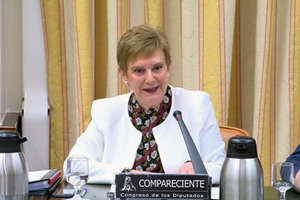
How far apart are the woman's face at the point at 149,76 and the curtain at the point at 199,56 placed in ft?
2.46

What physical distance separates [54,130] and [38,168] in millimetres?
232

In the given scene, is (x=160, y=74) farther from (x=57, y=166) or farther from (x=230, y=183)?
(x=57, y=166)

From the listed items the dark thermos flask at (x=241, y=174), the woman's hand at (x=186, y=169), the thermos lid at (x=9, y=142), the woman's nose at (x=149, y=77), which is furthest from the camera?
the woman's nose at (x=149, y=77)

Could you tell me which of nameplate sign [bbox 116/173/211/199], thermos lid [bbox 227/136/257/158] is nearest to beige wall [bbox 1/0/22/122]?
nameplate sign [bbox 116/173/211/199]

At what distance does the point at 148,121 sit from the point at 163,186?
75 cm

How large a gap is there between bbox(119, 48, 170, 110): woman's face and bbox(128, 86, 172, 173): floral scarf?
0.06m

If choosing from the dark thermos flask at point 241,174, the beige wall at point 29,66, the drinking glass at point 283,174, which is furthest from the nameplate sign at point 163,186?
the beige wall at point 29,66

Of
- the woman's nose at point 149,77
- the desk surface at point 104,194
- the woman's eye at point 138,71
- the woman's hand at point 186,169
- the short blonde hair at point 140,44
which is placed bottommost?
the desk surface at point 104,194

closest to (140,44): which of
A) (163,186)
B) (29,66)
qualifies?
(163,186)

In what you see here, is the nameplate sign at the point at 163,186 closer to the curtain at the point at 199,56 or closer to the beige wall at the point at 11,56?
the curtain at the point at 199,56

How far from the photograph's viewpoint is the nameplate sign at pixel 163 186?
1.55 meters

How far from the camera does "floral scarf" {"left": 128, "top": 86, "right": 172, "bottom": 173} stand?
2.24 meters

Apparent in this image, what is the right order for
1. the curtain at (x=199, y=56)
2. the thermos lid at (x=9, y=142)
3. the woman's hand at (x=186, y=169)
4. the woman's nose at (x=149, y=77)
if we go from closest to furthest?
1. the thermos lid at (x=9, y=142)
2. the woman's hand at (x=186, y=169)
3. the woman's nose at (x=149, y=77)
4. the curtain at (x=199, y=56)

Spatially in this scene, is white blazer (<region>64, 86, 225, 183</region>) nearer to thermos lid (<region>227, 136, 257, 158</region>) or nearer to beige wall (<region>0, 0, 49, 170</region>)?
thermos lid (<region>227, 136, 257, 158</region>)
